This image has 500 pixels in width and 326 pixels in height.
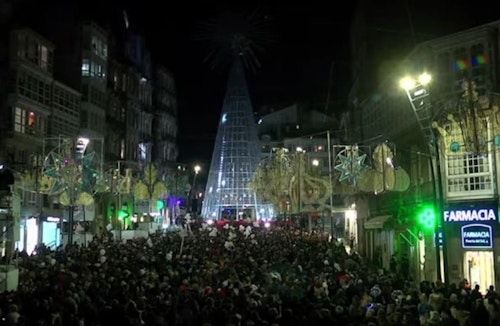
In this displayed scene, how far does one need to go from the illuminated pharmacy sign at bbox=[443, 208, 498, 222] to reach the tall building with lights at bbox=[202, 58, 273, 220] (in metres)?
50.5

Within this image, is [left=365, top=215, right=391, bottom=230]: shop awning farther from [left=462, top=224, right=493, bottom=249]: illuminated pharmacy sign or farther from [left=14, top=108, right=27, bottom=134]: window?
[left=14, top=108, right=27, bottom=134]: window

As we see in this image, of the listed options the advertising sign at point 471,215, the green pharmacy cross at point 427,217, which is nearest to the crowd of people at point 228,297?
the advertising sign at point 471,215

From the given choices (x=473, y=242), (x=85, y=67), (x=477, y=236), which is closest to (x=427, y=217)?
(x=473, y=242)

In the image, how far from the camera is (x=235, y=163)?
7881cm

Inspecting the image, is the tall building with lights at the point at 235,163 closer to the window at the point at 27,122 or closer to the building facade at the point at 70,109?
the building facade at the point at 70,109

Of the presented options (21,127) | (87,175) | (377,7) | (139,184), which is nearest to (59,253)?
(87,175)

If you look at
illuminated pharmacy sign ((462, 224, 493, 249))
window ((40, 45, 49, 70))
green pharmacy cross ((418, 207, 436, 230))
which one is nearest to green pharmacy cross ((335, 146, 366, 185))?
green pharmacy cross ((418, 207, 436, 230))

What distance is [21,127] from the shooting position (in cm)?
4388

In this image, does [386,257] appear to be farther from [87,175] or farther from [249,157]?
[249,157]

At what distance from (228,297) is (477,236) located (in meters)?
14.7

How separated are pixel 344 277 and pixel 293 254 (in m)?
8.49

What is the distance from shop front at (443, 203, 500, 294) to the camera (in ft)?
83.0

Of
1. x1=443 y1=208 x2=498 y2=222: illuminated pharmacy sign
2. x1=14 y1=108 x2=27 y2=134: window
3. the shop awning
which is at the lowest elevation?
the shop awning

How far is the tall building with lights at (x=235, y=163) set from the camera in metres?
77.5
